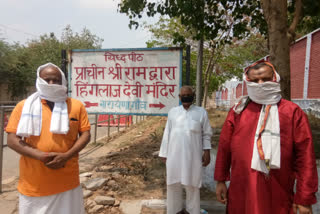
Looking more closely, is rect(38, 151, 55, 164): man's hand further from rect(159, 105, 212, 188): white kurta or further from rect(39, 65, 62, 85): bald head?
rect(159, 105, 212, 188): white kurta

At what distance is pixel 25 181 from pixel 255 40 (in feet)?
66.3

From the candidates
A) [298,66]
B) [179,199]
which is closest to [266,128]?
[179,199]

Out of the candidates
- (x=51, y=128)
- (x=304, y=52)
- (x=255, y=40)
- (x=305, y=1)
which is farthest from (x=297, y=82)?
(x=51, y=128)

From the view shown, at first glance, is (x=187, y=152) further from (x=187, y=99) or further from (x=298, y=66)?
(x=298, y=66)

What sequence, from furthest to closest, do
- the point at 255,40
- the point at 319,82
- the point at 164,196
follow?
the point at 255,40, the point at 319,82, the point at 164,196

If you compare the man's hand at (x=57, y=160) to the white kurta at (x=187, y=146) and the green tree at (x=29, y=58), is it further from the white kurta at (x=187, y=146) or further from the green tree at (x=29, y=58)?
the green tree at (x=29, y=58)

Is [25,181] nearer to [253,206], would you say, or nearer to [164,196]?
[253,206]

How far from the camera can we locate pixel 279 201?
1.62m

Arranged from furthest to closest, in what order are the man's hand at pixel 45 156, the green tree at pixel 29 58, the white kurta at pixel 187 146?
1. the green tree at pixel 29 58
2. the white kurta at pixel 187 146
3. the man's hand at pixel 45 156

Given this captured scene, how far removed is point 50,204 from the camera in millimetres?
1848

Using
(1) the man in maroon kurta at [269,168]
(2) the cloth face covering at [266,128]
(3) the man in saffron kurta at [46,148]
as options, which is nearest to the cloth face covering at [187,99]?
(1) the man in maroon kurta at [269,168]

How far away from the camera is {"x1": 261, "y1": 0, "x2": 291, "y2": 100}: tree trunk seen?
2.69 meters

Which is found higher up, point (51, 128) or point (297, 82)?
point (297, 82)

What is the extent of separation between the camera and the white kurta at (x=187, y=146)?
2.61 m
